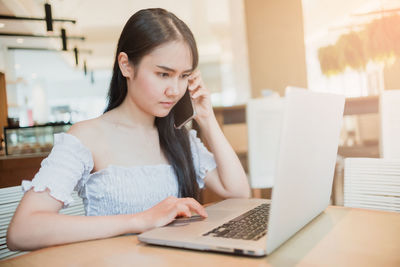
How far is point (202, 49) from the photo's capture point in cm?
665

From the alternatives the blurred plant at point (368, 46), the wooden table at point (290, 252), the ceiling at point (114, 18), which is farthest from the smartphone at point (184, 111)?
the blurred plant at point (368, 46)

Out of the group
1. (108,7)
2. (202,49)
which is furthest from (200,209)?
(202,49)

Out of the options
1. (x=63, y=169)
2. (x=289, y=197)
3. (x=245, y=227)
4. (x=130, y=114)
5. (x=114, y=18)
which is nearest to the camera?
(x=289, y=197)

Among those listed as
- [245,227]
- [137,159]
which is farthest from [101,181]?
[245,227]

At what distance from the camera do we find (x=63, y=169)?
88cm

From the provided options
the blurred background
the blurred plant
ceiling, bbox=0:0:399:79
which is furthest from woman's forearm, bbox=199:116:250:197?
the blurred plant

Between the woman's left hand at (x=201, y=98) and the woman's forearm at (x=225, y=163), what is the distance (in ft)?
0.06

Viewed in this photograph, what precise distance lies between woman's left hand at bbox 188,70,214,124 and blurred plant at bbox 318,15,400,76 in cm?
303

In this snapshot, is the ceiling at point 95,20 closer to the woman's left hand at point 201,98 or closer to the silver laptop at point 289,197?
the woman's left hand at point 201,98

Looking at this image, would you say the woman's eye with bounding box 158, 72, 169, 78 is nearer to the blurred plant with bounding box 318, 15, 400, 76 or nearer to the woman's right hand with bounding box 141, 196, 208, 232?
the woman's right hand with bounding box 141, 196, 208, 232

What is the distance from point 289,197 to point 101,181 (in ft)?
2.05

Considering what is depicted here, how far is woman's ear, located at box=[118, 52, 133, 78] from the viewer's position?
3.60ft

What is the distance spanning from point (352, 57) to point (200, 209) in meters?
3.50

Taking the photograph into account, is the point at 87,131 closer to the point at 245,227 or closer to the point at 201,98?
the point at 201,98
